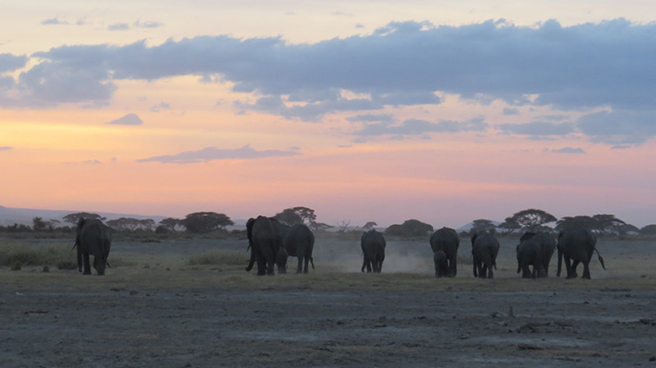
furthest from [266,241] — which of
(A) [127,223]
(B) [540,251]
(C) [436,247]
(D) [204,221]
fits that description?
(A) [127,223]

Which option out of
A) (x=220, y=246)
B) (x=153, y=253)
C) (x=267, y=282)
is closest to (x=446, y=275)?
(x=267, y=282)

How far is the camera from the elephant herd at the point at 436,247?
107 ft

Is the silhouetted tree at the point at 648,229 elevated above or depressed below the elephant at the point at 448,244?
above

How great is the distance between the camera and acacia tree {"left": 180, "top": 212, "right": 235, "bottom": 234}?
11600 cm

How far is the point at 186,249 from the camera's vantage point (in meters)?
63.3

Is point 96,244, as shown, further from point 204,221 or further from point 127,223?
point 127,223

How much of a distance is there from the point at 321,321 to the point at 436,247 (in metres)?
17.3

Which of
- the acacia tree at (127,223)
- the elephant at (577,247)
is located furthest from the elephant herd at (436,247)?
the acacia tree at (127,223)

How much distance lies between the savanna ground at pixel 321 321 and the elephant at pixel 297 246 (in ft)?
10.4

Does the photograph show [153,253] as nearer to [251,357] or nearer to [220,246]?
[220,246]

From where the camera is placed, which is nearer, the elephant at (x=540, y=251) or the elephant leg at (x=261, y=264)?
the elephant leg at (x=261, y=264)

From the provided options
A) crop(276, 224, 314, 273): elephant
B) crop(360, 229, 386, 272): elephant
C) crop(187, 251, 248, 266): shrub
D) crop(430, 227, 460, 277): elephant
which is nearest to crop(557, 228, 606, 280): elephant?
crop(430, 227, 460, 277): elephant

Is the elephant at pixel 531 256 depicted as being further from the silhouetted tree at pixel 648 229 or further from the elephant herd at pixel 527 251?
the silhouetted tree at pixel 648 229

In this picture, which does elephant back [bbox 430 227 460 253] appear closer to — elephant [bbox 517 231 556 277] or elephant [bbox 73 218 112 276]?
elephant [bbox 517 231 556 277]
